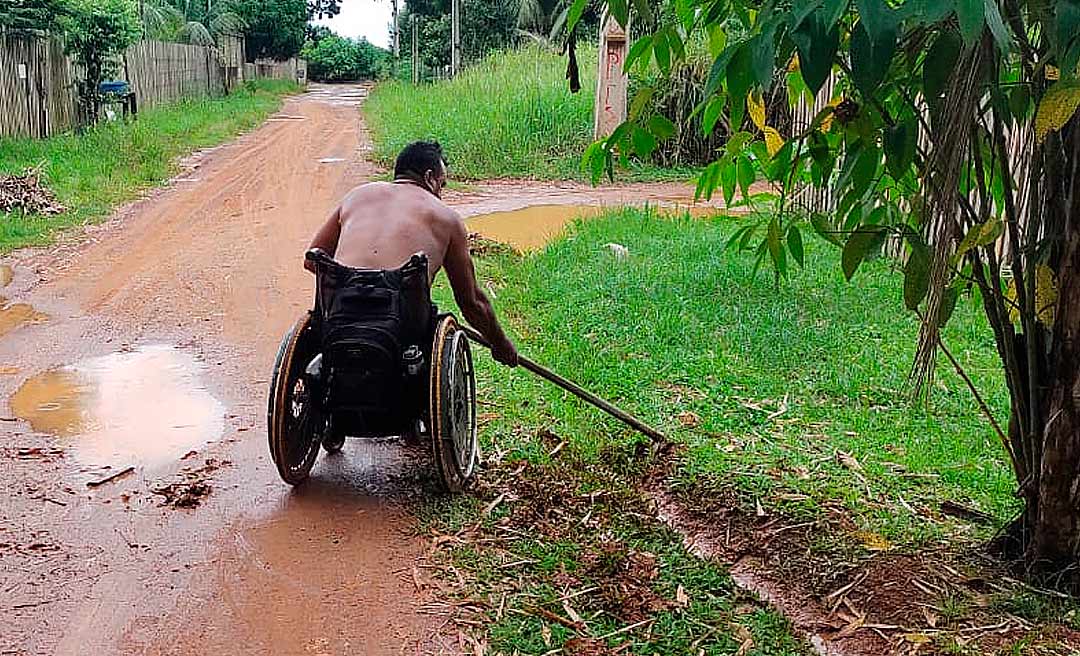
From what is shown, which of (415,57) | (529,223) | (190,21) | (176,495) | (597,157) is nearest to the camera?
(597,157)

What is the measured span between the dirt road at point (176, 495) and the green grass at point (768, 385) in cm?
123

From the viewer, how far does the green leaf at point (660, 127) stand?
383cm

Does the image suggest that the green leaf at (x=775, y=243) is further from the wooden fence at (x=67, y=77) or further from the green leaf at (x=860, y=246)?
the wooden fence at (x=67, y=77)

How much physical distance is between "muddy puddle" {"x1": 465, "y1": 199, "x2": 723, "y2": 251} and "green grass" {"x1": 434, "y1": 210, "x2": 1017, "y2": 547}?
241 cm

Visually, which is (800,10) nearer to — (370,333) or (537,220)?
(370,333)

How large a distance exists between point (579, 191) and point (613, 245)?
647cm

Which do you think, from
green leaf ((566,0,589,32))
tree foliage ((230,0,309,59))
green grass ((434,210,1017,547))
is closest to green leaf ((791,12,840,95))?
green leaf ((566,0,589,32))

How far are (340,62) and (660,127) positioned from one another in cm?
5848

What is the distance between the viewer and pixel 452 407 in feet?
15.6

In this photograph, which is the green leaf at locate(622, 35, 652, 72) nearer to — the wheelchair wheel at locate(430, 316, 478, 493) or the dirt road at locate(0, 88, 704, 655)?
the wheelchair wheel at locate(430, 316, 478, 493)

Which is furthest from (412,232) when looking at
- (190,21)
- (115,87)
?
(190,21)

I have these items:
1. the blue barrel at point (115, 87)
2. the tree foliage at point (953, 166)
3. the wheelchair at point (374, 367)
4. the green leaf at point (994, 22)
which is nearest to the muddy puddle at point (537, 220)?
the wheelchair at point (374, 367)

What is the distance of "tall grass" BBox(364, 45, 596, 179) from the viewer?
60.5ft

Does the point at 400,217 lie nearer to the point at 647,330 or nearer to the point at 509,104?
the point at 647,330
